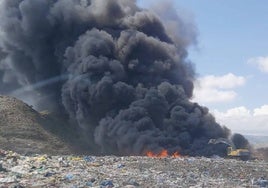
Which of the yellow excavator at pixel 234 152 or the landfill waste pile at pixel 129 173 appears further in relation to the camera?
the yellow excavator at pixel 234 152

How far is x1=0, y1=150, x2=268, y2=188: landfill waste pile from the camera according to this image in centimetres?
1648

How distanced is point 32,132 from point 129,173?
55.8 ft

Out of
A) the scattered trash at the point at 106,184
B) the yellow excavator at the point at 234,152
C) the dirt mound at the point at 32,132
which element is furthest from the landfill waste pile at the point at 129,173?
the dirt mound at the point at 32,132

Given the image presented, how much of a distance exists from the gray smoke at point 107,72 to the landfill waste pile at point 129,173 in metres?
8.68

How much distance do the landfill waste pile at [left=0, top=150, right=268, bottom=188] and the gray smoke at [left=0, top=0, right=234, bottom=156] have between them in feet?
28.5

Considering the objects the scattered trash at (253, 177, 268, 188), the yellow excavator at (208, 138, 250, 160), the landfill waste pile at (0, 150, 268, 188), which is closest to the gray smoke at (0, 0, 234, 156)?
the yellow excavator at (208, 138, 250, 160)

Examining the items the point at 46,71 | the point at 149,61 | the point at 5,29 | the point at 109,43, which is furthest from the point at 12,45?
the point at 149,61

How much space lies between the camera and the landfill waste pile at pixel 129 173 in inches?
649

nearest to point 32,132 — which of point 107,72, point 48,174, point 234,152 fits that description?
point 107,72

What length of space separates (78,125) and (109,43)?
6473 millimetres

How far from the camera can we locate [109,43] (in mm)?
39219

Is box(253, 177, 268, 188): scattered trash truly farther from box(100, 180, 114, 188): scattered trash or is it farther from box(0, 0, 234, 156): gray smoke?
box(0, 0, 234, 156): gray smoke

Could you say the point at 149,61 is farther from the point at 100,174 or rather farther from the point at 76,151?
the point at 100,174

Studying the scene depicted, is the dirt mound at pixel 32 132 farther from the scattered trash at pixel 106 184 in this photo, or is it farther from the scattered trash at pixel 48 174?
the scattered trash at pixel 106 184
